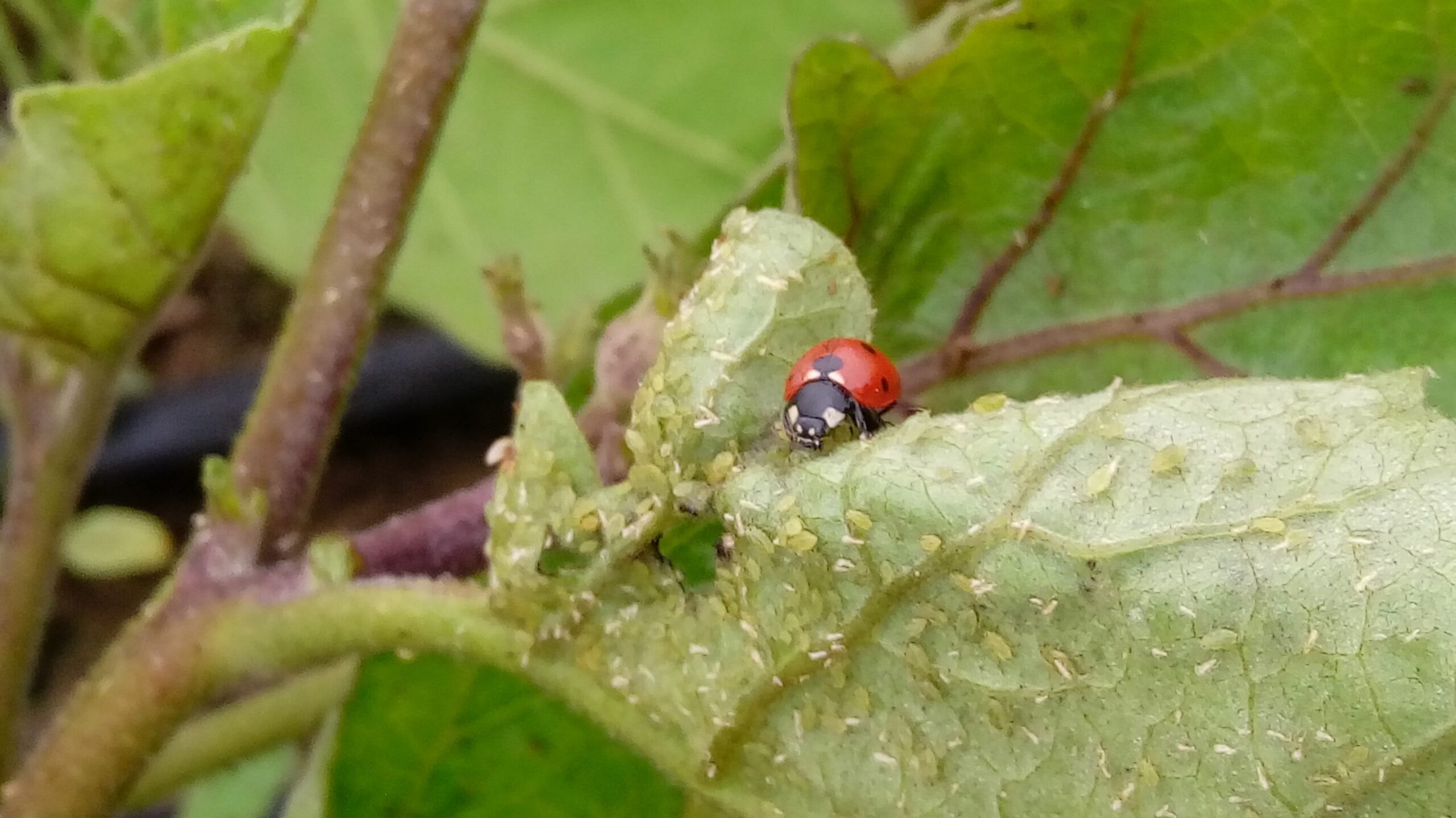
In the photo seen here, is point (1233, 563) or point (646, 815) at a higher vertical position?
point (1233, 563)

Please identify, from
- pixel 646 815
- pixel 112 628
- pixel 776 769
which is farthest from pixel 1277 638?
pixel 112 628

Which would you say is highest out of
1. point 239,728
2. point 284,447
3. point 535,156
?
point 284,447

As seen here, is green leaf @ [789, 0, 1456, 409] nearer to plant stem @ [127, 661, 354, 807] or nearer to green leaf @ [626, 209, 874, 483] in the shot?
green leaf @ [626, 209, 874, 483]

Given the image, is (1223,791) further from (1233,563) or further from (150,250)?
(150,250)

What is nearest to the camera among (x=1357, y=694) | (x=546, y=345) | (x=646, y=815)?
(x=1357, y=694)

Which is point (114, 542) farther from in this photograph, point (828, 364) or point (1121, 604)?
point (1121, 604)

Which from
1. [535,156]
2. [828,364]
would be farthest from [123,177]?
[535,156]
